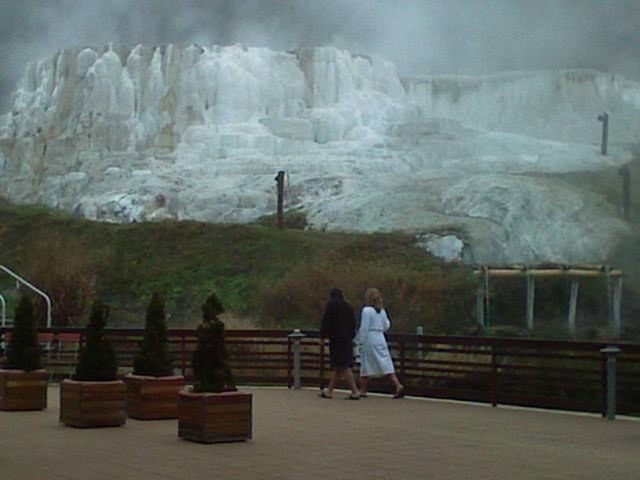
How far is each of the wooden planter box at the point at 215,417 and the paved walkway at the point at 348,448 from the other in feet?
0.46

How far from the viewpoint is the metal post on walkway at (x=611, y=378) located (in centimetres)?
1461

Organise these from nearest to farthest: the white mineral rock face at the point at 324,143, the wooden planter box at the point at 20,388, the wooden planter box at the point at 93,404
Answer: the wooden planter box at the point at 93,404 < the wooden planter box at the point at 20,388 < the white mineral rock face at the point at 324,143

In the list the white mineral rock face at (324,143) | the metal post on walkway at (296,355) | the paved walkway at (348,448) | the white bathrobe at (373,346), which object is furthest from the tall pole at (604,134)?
the paved walkway at (348,448)

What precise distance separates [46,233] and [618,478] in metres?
44.8

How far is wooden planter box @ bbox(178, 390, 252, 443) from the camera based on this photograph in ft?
38.5

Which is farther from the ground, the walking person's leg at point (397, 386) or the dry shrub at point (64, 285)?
the dry shrub at point (64, 285)

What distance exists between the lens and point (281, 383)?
20.2 metres

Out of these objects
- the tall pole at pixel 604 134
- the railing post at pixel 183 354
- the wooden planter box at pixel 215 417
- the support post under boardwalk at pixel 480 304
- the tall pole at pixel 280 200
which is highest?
the tall pole at pixel 604 134

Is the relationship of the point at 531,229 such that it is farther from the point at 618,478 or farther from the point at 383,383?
the point at 618,478

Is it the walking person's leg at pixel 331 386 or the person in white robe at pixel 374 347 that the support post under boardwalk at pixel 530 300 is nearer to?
the walking person's leg at pixel 331 386

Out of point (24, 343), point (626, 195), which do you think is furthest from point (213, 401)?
point (626, 195)

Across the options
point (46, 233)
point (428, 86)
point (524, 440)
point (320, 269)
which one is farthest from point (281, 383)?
point (428, 86)

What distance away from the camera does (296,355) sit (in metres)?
19.3

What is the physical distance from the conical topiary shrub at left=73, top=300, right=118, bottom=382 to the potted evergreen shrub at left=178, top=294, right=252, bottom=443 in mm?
1593
